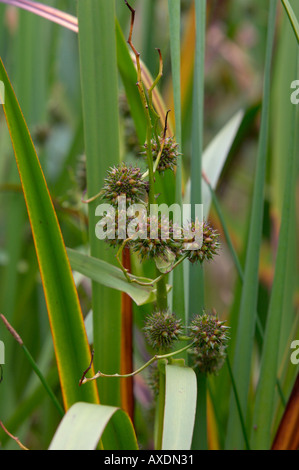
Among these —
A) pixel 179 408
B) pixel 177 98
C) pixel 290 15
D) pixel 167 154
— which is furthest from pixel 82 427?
pixel 290 15

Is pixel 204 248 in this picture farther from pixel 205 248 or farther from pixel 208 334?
pixel 208 334

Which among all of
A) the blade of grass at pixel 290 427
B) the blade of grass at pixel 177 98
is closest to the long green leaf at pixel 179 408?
the blade of grass at pixel 177 98

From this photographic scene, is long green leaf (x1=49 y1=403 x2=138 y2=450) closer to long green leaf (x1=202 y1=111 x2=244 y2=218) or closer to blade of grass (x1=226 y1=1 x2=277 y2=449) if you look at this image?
blade of grass (x1=226 y1=1 x2=277 y2=449)

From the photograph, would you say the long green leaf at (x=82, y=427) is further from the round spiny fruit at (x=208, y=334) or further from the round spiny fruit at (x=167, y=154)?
the round spiny fruit at (x=167, y=154)

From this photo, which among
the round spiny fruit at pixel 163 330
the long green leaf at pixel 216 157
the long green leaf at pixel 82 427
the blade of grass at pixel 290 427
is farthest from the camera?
the long green leaf at pixel 216 157

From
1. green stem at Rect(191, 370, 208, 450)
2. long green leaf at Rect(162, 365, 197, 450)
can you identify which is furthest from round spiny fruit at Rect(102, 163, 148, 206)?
green stem at Rect(191, 370, 208, 450)

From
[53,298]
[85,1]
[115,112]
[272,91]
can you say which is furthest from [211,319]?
[272,91]

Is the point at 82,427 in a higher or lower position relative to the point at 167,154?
lower
